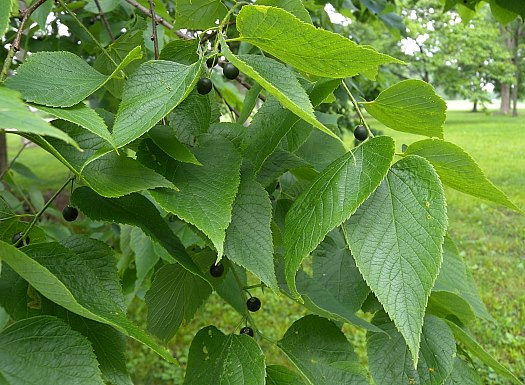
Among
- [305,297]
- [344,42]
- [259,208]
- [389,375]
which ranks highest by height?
[344,42]

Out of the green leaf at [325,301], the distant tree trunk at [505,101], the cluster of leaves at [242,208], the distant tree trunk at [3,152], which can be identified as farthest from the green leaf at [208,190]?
the distant tree trunk at [505,101]

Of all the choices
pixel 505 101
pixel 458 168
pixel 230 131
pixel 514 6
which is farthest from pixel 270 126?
pixel 505 101

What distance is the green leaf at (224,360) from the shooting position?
2.62 feet

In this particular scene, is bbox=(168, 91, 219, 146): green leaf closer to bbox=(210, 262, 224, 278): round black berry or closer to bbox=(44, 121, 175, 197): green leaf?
bbox=(44, 121, 175, 197): green leaf

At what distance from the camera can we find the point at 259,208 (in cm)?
79

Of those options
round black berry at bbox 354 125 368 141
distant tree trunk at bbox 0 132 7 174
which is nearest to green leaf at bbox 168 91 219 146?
round black berry at bbox 354 125 368 141

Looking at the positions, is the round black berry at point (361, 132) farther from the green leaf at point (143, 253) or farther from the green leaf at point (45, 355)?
the green leaf at point (143, 253)

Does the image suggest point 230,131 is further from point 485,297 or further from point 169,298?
point 485,297

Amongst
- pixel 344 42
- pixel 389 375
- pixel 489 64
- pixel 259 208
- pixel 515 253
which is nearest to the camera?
pixel 344 42

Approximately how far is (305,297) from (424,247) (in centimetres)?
23

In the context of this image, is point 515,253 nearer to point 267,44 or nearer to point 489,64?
point 267,44

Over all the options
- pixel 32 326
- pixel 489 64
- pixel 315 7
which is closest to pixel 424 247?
pixel 32 326

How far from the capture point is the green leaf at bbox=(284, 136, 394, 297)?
2.32 feet

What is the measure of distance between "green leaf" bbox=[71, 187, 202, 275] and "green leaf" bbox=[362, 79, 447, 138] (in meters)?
0.35
